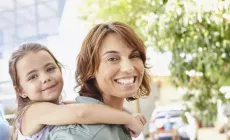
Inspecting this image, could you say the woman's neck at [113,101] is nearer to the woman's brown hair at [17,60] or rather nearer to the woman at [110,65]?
the woman at [110,65]

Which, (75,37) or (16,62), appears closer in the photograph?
(16,62)

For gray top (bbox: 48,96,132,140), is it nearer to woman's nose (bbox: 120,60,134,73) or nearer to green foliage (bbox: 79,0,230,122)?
woman's nose (bbox: 120,60,134,73)

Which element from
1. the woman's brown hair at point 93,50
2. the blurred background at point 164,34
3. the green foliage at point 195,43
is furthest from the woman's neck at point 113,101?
the green foliage at point 195,43

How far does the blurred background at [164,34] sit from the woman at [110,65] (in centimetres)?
81

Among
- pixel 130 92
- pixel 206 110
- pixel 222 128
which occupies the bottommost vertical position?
pixel 222 128

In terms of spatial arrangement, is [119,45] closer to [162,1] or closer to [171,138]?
[162,1]

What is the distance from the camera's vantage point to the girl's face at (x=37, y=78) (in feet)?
2.52

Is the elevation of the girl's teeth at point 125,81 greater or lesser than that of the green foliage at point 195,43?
greater

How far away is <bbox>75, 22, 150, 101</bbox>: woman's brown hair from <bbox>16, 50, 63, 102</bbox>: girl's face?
0.20 ft

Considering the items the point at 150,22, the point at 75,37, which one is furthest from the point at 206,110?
the point at 75,37

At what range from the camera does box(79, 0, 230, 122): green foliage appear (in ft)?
5.95

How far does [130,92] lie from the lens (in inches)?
27.9

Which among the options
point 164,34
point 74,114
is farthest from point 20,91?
point 164,34

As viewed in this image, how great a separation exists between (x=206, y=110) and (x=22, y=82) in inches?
64.4
